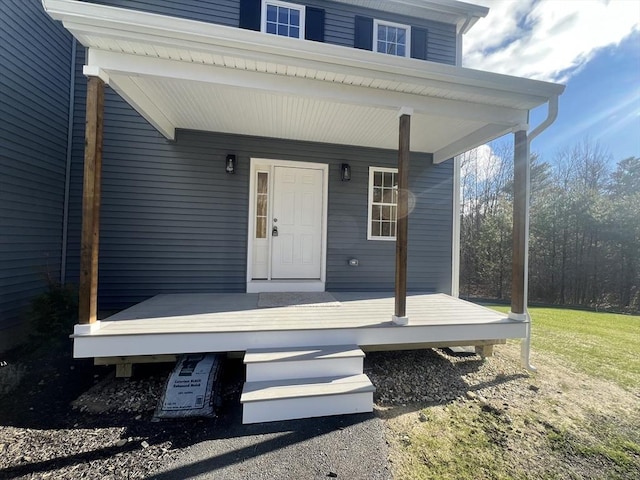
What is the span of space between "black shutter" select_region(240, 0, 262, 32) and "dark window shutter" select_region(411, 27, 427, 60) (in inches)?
109

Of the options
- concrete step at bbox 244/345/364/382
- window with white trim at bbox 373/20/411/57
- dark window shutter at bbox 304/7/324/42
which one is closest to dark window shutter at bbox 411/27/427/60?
window with white trim at bbox 373/20/411/57

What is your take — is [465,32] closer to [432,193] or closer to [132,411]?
[432,193]

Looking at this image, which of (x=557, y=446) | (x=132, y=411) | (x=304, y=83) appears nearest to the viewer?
(x=557, y=446)

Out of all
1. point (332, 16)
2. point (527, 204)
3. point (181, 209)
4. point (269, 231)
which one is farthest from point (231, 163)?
point (527, 204)

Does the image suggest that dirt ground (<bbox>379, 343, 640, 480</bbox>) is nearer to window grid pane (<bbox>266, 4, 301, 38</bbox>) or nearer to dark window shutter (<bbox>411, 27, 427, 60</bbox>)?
dark window shutter (<bbox>411, 27, 427, 60</bbox>)

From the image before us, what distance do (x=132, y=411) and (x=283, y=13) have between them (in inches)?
239

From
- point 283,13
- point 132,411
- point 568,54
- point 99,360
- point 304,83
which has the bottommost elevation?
point 132,411

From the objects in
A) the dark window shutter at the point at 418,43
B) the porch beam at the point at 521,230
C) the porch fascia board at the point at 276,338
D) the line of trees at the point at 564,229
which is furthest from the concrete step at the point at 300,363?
the line of trees at the point at 564,229

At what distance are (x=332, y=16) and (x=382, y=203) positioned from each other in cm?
342

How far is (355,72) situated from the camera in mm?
2791

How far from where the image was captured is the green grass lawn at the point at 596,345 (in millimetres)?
3533

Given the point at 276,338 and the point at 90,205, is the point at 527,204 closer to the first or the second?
the point at 276,338

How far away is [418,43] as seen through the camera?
5.20 meters

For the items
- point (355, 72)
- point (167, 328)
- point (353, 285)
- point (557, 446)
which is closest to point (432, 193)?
point (353, 285)
